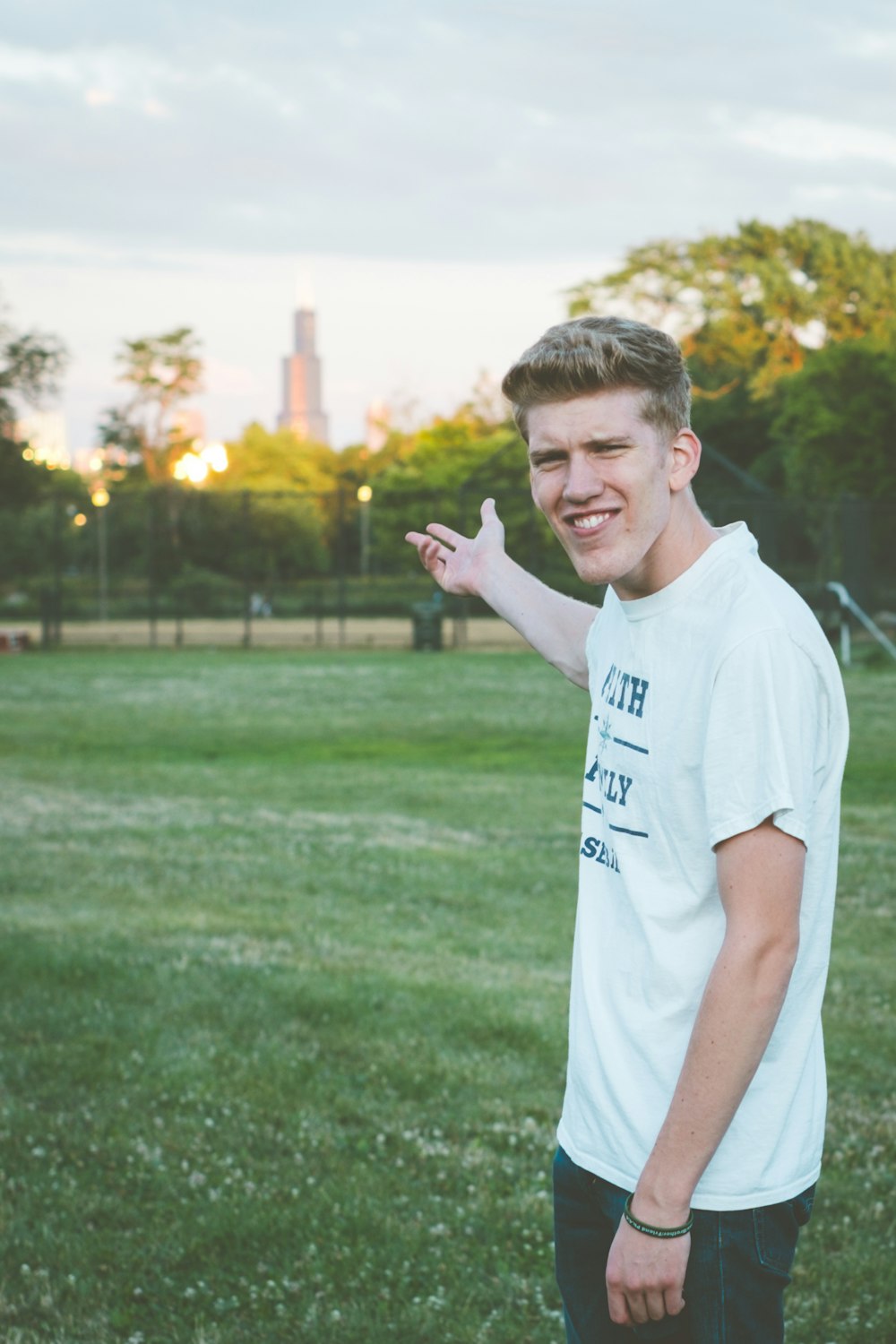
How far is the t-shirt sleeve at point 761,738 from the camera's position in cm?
193

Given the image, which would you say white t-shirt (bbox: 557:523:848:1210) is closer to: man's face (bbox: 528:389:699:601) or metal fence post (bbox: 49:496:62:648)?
man's face (bbox: 528:389:699:601)

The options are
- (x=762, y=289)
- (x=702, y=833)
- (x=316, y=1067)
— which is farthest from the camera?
(x=762, y=289)

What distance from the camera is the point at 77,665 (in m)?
31.8

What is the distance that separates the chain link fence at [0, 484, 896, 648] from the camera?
119 feet

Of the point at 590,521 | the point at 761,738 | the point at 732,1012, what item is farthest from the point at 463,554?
the point at 732,1012

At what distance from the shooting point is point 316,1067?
6.07 meters

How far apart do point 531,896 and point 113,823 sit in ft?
14.8

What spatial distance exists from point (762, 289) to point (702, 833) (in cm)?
5917

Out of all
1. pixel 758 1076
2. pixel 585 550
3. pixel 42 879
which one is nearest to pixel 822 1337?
pixel 758 1076

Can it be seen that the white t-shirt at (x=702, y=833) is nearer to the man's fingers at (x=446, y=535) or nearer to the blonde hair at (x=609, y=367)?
the blonde hair at (x=609, y=367)

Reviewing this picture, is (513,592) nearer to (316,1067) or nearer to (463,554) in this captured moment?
(463,554)

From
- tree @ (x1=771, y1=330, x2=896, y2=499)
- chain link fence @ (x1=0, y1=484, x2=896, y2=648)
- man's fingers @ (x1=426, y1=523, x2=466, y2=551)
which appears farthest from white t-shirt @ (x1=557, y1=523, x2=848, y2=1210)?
tree @ (x1=771, y1=330, x2=896, y2=499)

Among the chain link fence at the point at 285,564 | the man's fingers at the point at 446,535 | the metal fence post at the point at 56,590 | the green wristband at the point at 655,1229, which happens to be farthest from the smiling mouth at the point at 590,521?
the metal fence post at the point at 56,590

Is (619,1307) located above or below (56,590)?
below
